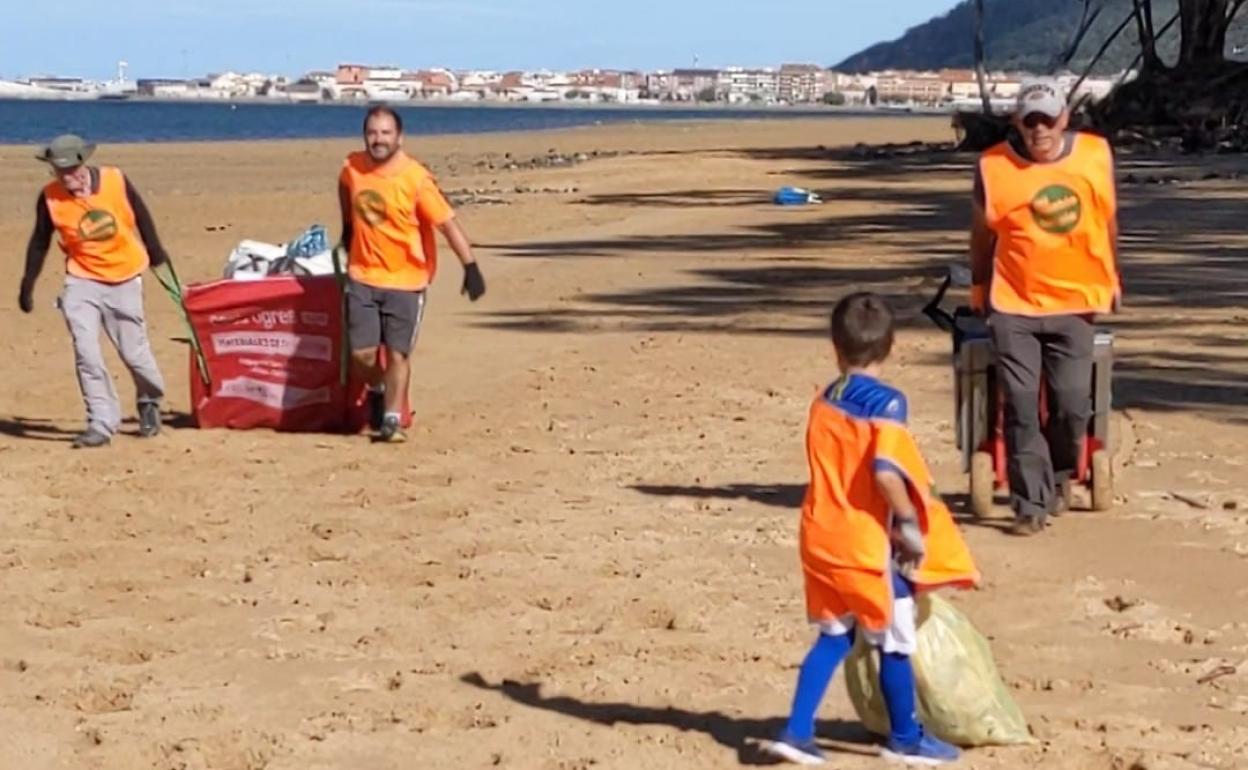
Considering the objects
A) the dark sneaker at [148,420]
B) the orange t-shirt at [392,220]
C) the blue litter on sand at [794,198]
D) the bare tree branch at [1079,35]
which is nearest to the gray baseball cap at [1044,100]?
the orange t-shirt at [392,220]

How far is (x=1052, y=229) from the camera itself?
874cm

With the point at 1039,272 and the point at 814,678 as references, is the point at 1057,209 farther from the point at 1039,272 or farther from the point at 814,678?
the point at 814,678

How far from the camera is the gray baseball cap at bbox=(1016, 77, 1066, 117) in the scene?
8453 mm

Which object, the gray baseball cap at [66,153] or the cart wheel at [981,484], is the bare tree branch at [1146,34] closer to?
the gray baseball cap at [66,153]

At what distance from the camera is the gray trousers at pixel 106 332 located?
433 inches

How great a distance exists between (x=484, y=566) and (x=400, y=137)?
334cm

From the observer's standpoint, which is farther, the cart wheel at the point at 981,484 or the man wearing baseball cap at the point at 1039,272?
the cart wheel at the point at 981,484

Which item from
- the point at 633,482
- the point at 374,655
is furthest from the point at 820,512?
the point at 633,482

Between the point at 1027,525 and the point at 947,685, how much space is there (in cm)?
292

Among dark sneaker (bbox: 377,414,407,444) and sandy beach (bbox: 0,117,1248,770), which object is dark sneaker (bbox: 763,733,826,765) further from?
dark sneaker (bbox: 377,414,407,444)

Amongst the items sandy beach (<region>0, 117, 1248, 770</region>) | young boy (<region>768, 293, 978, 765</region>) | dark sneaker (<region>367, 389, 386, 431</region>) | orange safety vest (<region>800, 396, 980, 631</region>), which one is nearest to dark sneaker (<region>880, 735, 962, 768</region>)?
young boy (<region>768, 293, 978, 765</region>)

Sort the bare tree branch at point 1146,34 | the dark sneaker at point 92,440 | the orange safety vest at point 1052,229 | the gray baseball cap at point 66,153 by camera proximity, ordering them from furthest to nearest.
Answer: the bare tree branch at point 1146,34
the dark sneaker at point 92,440
the gray baseball cap at point 66,153
the orange safety vest at point 1052,229

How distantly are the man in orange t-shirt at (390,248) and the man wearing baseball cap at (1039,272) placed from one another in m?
3.05

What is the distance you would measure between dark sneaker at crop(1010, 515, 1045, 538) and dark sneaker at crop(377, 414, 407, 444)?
140 inches
